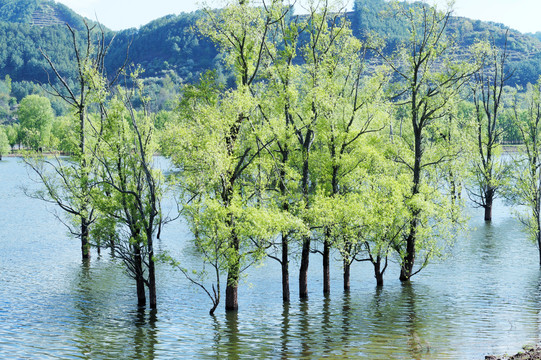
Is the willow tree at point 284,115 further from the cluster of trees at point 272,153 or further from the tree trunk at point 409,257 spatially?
the tree trunk at point 409,257

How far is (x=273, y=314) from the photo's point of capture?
29.8 meters

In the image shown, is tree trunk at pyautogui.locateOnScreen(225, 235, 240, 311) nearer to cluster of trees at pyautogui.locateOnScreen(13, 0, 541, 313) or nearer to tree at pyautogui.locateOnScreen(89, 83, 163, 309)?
cluster of trees at pyautogui.locateOnScreen(13, 0, 541, 313)

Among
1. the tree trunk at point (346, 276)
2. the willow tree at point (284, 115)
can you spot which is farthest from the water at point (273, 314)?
the willow tree at point (284, 115)

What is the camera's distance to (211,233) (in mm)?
26125

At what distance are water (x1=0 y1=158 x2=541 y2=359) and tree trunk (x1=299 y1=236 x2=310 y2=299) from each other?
0.76 meters

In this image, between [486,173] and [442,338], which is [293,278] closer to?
[442,338]

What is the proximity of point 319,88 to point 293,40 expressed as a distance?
12.3 ft

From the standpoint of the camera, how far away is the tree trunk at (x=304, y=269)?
3130 centimetres

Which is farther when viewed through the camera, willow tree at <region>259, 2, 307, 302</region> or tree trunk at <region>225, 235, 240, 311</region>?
willow tree at <region>259, 2, 307, 302</region>

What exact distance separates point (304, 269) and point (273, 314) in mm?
3605

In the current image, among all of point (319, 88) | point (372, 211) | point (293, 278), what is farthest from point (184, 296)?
point (319, 88)

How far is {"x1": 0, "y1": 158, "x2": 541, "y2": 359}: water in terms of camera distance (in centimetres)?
2355

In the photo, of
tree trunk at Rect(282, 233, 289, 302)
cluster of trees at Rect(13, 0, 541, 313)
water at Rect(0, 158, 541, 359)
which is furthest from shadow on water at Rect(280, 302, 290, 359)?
cluster of trees at Rect(13, 0, 541, 313)

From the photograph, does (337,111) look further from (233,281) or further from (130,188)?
(130,188)
